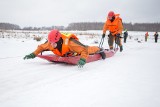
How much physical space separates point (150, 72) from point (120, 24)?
475 centimetres

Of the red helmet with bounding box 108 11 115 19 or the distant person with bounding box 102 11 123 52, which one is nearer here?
Result: the red helmet with bounding box 108 11 115 19

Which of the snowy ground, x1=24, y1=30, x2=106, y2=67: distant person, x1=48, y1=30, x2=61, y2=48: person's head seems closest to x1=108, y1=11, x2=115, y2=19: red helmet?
x1=24, y1=30, x2=106, y2=67: distant person

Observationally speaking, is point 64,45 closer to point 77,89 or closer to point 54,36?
point 54,36

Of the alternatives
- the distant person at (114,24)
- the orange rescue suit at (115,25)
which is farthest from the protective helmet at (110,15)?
the orange rescue suit at (115,25)

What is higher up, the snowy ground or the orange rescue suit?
the orange rescue suit

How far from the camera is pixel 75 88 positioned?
343 cm

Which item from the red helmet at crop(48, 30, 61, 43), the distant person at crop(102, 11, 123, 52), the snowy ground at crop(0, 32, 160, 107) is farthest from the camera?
the distant person at crop(102, 11, 123, 52)

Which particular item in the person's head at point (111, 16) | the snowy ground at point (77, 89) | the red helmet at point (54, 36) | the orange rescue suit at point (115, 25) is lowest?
the snowy ground at point (77, 89)

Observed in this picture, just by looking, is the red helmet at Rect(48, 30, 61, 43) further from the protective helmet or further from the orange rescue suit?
the orange rescue suit

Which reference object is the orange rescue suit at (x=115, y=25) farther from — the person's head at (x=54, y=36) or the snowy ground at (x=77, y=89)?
the snowy ground at (x=77, y=89)

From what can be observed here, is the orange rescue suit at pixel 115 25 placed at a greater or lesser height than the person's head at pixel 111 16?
lesser

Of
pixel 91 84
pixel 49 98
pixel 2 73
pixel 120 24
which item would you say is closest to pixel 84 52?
pixel 91 84

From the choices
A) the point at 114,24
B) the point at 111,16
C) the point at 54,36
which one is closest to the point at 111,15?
the point at 111,16

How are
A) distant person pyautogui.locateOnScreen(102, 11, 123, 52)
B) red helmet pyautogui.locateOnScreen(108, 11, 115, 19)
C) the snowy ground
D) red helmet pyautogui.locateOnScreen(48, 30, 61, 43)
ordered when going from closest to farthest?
1. the snowy ground
2. red helmet pyautogui.locateOnScreen(48, 30, 61, 43)
3. red helmet pyautogui.locateOnScreen(108, 11, 115, 19)
4. distant person pyautogui.locateOnScreen(102, 11, 123, 52)
